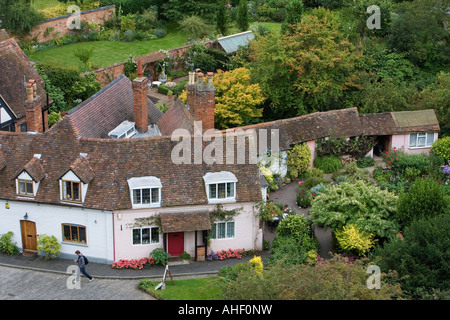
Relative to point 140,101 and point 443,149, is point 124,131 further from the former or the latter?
point 443,149

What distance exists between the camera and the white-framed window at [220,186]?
3462 centimetres

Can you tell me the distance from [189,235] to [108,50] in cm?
3331

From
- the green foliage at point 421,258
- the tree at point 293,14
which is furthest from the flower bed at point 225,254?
the tree at point 293,14

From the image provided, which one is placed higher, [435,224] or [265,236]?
[435,224]

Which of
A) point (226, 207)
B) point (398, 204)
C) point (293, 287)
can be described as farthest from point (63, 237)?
point (398, 204)

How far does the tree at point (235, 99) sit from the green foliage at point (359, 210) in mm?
12666

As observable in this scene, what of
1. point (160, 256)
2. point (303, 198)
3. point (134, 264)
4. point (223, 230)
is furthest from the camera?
point (303, 198)

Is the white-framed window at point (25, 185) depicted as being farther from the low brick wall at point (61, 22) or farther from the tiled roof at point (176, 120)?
the low brick wall at point (61, 22)

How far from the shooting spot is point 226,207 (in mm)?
34938

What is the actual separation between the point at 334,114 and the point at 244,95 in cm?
618

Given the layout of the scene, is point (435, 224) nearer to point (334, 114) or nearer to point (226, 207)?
point (226, 207)

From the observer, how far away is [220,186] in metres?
34.8

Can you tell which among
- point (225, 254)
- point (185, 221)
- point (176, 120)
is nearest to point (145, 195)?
point (185, 221)
